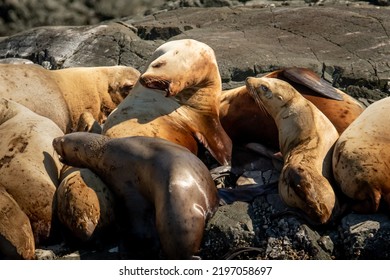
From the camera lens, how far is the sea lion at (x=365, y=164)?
630cm

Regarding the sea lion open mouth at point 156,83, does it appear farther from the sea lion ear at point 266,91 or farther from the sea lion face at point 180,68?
the sea lion ear at point 266,91

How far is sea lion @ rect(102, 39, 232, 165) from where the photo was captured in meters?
7.49

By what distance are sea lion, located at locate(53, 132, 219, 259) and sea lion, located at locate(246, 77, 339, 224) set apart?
1.95 feet

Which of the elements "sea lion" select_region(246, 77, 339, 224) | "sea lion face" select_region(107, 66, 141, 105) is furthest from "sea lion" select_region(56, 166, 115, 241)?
"sea lion face" select_region(107, 66, 141, 105)

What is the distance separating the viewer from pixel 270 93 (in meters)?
7.51

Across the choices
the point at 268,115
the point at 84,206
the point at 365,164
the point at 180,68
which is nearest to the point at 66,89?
the point at 180,68

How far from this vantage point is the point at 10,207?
6.35m

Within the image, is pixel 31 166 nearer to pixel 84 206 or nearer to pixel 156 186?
pixel 84 206

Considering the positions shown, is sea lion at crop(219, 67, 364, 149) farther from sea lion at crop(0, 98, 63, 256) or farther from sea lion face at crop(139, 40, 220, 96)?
sea lion at crop(0, 98, 63, 256)

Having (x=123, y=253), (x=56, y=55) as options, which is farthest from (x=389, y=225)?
(x=56, y=55)

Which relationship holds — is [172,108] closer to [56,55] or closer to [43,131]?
[43,131]

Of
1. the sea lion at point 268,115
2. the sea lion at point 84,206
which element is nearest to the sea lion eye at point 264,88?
the sea lion at point 268,115

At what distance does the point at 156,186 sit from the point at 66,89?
2.82 meters

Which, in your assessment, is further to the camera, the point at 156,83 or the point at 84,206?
the point at 156,83
